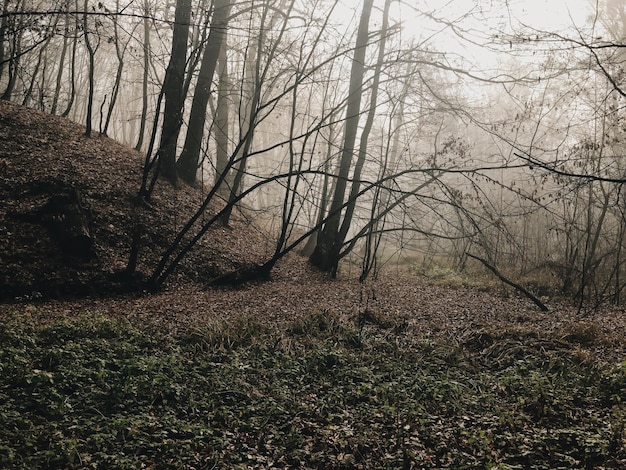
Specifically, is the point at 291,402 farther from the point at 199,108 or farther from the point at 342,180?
the point at 199,108

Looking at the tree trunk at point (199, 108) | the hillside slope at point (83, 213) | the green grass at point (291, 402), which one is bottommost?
the green grass at point (291, 402)

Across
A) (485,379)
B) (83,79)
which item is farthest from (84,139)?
(83,79)

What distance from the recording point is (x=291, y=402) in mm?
4930

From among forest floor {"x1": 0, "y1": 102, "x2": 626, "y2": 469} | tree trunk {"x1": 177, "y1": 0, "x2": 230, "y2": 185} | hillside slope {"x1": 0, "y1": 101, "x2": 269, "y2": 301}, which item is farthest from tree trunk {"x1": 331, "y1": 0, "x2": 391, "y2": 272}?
tree trunk {"x1": 177, "y1": 0, "x2": 230, "y2": 185}

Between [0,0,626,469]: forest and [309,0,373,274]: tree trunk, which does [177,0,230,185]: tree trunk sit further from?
[309,0,373,274]: tree trunk

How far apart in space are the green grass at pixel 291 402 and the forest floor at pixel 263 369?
17mm

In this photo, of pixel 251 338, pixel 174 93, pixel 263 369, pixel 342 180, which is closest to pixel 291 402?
pixel 263 369

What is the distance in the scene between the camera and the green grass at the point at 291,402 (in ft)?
13.1

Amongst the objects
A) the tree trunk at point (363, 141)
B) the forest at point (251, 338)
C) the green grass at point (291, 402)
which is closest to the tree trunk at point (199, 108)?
the forest at point (251, 338)

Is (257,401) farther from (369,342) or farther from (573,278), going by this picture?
(573,278)

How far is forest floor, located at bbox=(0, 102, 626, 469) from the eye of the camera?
407 centimetres

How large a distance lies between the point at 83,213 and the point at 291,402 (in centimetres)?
582

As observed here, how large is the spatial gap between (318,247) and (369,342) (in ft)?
18.9

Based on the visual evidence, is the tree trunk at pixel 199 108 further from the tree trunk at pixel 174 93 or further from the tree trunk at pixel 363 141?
the tree trunk at pixel 363 141
